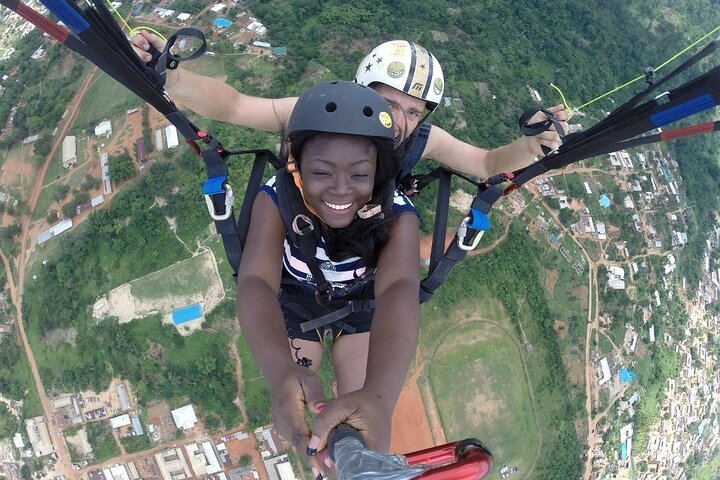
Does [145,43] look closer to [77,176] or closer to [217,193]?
[217,193]

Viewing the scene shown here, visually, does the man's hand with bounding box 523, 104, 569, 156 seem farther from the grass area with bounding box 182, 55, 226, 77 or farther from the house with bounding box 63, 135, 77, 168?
the house with bounding box 63, 135, 77, 168

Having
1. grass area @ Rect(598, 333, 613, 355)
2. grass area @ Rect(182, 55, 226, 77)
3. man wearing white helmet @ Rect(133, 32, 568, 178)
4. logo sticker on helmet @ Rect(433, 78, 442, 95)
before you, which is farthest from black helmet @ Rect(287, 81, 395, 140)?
grass area @ Rect(598, 333, 613, 355)

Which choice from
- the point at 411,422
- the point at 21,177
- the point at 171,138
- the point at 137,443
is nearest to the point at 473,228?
the point at 411,422

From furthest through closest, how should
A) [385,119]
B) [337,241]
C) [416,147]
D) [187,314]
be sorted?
[187,314], [416,147], [337,241], [385,119]

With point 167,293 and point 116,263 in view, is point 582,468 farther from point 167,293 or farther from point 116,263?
point 116,263

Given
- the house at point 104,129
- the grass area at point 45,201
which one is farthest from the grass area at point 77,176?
the house at point 104,129

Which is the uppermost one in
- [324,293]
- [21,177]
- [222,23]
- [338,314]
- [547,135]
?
[222,23]

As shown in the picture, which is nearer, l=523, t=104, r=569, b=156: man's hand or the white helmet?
l=523, t=104, r=569, b=156: man's hand
